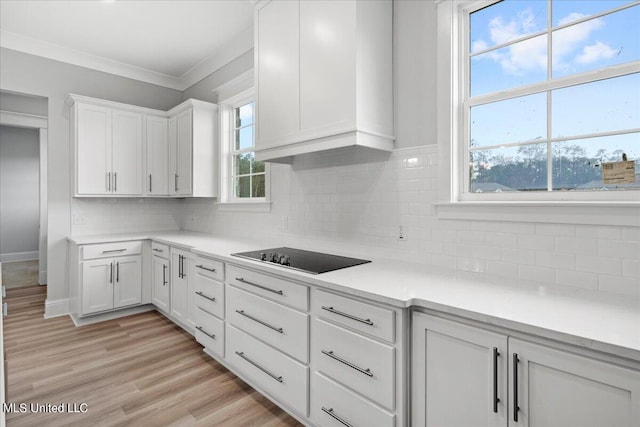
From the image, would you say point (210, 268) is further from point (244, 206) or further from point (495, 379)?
point (495, 379)

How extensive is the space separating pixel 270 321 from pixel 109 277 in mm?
2457

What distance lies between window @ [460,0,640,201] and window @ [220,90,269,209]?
206 centimetres

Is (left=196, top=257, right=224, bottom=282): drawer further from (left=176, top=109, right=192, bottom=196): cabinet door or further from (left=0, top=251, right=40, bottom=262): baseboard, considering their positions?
(left=0, top=251, right=40, bottom=262): baseboard

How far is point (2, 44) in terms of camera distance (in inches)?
138

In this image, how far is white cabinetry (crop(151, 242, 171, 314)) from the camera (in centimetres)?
351

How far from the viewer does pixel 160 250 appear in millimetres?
3627

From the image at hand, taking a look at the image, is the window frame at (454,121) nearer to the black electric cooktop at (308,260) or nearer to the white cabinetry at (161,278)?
the black electric cooktop at (308,260)

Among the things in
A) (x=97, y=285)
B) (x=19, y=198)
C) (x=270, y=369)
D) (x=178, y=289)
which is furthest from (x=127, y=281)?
(x=19, y=198)

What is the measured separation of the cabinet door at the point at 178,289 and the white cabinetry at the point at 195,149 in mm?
865

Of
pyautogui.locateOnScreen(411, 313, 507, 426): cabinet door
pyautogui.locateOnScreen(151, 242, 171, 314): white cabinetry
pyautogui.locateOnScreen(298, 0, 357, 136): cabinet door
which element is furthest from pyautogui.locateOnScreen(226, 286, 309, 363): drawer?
pyautogui.locateOnScreen(151, 242, 171, 314): white cabinetry

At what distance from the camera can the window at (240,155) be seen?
3570 millimetres

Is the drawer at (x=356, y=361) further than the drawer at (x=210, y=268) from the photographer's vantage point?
No

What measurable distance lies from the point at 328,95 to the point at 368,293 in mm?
1276

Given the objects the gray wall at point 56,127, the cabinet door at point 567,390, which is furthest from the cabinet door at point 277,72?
the gray wall at point 56,127
